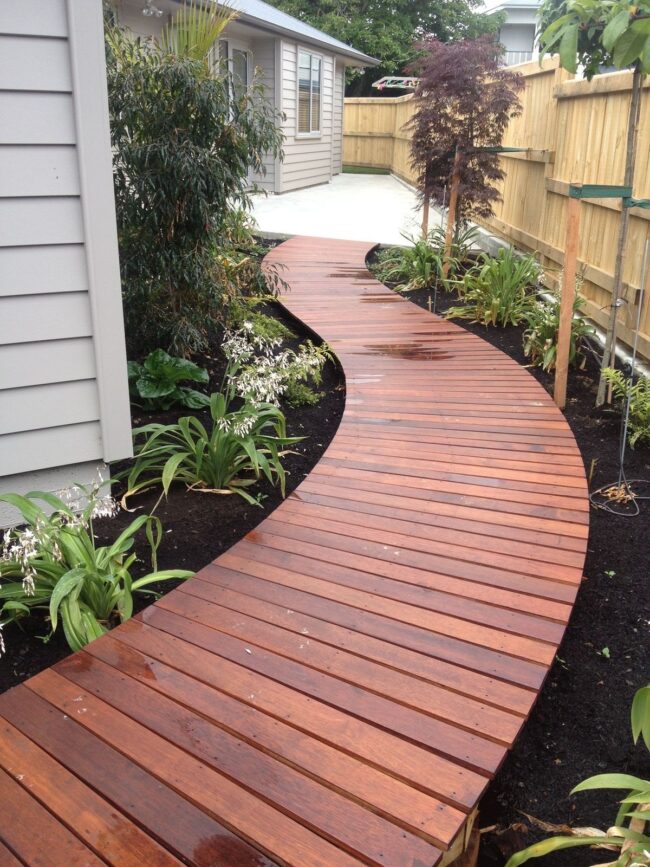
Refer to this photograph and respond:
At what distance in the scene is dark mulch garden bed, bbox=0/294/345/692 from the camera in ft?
7.81

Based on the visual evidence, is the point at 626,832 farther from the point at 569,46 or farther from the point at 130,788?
the point at 569,46

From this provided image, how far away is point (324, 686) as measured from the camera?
196cm

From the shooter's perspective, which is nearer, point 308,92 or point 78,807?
point 78,807

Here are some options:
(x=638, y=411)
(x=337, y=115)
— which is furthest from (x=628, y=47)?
(x=337, y=115)

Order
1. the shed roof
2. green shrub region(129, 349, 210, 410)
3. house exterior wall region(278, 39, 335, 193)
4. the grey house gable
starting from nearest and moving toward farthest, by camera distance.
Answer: green shrub region(129, 349, 210, 410) < the grey house gable < the shed roof < house exterior wall region(278, 39, 335, 193)

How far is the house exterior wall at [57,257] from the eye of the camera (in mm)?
2744

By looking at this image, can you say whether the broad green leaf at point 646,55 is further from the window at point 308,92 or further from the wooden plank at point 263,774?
the window at point 308,92

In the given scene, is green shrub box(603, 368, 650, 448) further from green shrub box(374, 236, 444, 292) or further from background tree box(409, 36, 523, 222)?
background tree box(409, 36, 523, 222)


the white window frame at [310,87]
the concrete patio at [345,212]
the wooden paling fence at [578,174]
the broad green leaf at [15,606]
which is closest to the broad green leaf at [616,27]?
the wooden paling fence at [578,174]

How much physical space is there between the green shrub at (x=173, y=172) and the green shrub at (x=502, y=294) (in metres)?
2.34

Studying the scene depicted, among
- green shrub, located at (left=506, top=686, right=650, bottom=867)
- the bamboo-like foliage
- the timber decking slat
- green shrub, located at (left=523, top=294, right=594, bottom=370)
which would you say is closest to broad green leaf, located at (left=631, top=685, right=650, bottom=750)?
green shrub, located at (left=506, top=686, right=650, bottom=867)

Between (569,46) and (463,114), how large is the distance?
3747 millimetres

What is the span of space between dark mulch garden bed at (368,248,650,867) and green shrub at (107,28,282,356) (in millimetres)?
2605

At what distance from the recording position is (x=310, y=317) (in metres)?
6.03
